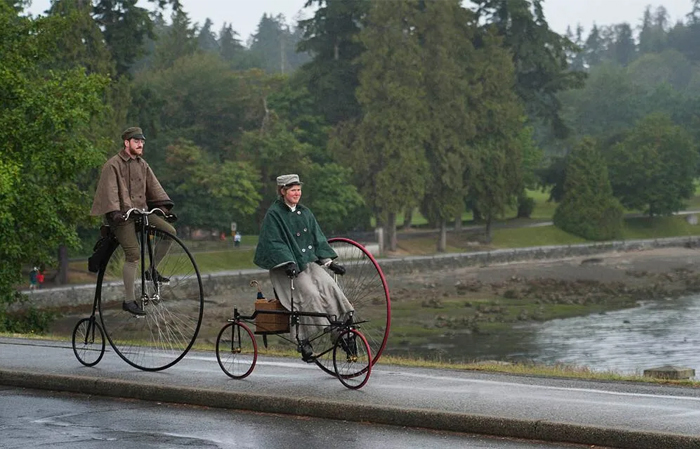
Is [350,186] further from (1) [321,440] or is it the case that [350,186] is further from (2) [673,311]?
(1) [321,440]

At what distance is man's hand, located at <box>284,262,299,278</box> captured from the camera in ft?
38.4

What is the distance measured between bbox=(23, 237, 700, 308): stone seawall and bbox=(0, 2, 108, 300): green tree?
745 inches

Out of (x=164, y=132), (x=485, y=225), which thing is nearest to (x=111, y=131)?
(x=164, y=132)

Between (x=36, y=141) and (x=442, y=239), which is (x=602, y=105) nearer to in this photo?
(x=442, y=239)

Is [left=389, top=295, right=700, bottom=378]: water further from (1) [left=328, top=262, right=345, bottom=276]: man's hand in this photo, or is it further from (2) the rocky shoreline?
(1) [left=328, top=262, right=345, bottom=276]: man's hand

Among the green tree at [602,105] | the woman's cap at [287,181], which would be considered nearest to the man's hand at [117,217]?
the woman's cap at [287,181]

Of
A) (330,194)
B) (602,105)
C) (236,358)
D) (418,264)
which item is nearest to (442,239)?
(418,264)

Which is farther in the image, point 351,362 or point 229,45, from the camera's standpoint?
point 229,45

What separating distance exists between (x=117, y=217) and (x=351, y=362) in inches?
114

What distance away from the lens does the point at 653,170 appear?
10212 cm

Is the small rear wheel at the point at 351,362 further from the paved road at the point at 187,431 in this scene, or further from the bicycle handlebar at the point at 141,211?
the bicycle handlebar at the point at 141,211

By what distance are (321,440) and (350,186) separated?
69464mm

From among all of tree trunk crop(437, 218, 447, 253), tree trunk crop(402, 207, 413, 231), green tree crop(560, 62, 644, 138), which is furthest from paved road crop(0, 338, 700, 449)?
green tree crop(560, 62, 644, 138)

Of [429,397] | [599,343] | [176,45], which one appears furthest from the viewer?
[176,45]
